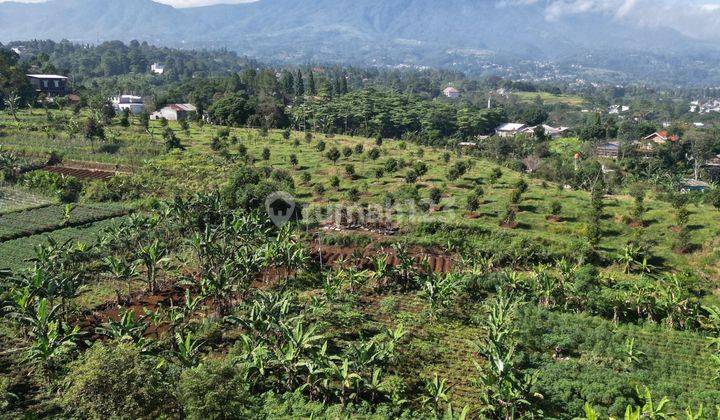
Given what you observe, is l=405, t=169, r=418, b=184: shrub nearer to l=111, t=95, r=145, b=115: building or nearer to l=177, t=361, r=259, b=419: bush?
l=177, t=361, r=259, b=419: bush

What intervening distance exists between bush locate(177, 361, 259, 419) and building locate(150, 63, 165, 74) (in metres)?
153

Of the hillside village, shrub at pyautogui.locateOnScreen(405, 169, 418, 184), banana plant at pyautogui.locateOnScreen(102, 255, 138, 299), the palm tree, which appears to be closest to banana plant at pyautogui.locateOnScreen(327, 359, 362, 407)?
the hillside village

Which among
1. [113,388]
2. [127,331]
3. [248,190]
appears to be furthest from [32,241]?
[113,388]

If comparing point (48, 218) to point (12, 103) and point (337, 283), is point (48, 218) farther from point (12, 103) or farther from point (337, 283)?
point (12, 103)

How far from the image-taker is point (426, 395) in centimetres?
1800

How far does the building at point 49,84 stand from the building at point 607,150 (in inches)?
3110

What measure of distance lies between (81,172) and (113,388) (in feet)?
115

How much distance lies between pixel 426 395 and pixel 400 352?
2923 mm

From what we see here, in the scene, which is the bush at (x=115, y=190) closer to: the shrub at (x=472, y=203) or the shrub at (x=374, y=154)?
the shrub at (x=374, y=154)

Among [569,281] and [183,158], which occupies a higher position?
[183,158]

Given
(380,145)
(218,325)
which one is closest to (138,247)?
(218,325)

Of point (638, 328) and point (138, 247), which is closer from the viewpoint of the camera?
point (638, 328)

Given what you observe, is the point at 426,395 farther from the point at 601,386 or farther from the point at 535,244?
the point at 535,244

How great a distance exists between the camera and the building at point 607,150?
67.9 m
